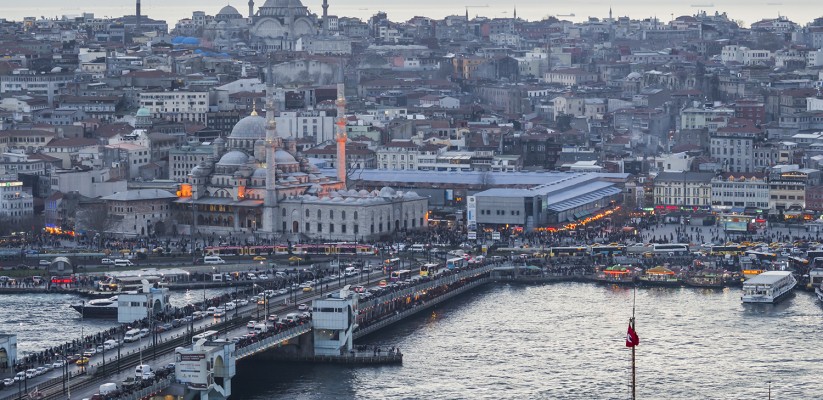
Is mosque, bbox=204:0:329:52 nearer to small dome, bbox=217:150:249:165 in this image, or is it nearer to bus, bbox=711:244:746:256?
small dome, bbox=217:150:249:165

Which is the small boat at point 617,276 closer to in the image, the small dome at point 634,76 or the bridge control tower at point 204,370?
the bridge control tower at point 204,370

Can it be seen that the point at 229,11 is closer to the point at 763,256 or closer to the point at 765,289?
the point at 763,256

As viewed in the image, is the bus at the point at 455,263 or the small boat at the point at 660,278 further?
the bus at the point at 455,263

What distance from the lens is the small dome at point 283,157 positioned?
5090 cm

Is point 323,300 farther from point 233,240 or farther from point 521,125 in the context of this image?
point 521,125

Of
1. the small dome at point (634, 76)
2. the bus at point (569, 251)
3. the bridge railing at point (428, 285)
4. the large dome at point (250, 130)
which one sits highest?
the small dome at point (634, 76)

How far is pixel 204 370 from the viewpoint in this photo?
2972 centimetres

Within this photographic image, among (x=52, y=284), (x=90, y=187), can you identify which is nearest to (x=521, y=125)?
(x=90, y=187)

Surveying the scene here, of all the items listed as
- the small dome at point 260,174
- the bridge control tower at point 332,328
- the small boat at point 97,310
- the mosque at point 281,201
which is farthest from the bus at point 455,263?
the bridge control tower at point 332,328

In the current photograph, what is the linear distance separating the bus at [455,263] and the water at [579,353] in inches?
65.9

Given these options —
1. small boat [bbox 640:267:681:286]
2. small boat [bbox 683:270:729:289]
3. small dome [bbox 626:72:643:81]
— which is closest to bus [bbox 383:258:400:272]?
small boat [bbox 640:267:681:286]

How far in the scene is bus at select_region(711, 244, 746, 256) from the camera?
45278mm

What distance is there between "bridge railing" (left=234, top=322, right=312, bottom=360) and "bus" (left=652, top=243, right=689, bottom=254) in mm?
12959

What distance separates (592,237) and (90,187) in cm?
1312
